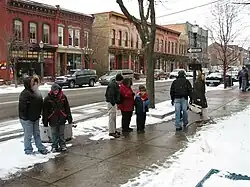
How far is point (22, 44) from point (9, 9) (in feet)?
13.7

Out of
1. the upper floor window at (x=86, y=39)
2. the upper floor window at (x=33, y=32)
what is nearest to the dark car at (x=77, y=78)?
the upper floor window at (x=33, y=32)

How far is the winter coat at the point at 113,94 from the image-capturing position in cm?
860

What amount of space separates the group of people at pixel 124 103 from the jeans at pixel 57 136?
1.69 meters

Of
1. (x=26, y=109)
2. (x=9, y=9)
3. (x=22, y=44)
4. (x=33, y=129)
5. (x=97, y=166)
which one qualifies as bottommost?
(x=97, y=166)

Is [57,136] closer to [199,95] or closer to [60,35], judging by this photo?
[199,95]

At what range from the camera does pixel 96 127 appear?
10023 millimetres

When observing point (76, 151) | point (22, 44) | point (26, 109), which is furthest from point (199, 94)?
point (22, 44)

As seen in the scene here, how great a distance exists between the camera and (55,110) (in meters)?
7.15

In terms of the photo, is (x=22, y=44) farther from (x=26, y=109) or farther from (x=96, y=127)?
(x=26, y=109)

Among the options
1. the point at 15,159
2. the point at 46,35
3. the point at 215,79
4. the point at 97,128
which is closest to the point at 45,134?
the point at 15,159

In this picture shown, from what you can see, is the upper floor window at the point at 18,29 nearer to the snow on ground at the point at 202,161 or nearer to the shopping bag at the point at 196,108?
the shopping bag at the point at 196,108

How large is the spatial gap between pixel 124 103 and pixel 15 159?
3455mm

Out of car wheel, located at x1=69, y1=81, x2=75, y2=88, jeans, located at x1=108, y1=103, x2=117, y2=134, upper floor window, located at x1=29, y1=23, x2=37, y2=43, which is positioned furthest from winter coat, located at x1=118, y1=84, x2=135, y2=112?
upper floor window, located at x1=29, y1=23, x2=37, y2=43

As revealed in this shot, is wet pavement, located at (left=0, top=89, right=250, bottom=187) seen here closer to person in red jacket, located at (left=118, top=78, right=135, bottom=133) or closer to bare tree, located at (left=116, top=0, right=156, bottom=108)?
person in red jacket, located at (left=118, top=78, right=135, bottom=133)
